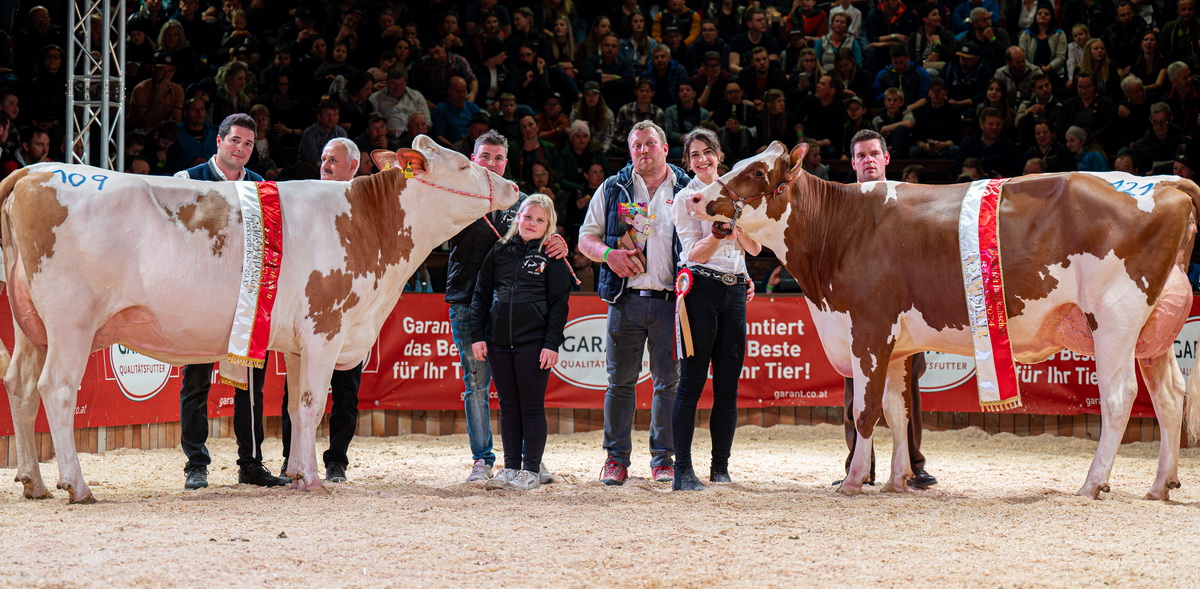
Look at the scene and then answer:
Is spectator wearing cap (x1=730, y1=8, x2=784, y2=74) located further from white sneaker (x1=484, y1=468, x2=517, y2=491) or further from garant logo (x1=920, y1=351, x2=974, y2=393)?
white sneaker (x1=484, y1=468, x2=517, y2=491)

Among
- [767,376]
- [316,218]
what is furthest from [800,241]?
[767,376]

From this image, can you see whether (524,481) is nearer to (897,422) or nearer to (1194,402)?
(897,422)

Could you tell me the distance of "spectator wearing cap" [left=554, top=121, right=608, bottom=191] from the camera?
13.0 meters

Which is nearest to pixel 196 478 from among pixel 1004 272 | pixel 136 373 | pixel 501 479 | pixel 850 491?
pixel 501 479

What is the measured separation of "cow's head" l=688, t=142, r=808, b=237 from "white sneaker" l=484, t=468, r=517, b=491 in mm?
1833

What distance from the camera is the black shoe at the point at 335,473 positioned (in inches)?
256

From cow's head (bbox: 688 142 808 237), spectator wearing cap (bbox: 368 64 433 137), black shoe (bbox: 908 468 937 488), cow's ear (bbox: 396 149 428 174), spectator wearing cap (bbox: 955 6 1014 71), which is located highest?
spectator wearing cap (bbox: 955 6 1014 71)

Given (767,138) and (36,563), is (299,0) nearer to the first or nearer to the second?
(767,138)

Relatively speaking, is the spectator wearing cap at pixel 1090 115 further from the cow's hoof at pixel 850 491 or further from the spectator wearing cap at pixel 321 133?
the cow's hoof at pixel 850 491

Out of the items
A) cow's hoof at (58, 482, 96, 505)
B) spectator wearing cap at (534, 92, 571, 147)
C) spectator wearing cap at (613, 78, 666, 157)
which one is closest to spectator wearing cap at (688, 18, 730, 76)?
spectator wearing cap at (613, 78, 666, 157)

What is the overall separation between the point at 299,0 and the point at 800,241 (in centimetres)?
1155

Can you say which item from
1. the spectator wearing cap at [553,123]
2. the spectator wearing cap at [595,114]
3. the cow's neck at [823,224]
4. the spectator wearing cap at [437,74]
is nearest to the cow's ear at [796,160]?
the cow's neck at [823,224]

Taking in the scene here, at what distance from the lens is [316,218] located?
585 cm

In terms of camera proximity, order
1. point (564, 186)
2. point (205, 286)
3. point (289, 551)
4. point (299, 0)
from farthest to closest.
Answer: point (299, 0), point (564, 186), point (205, 286), point (289, 551)
